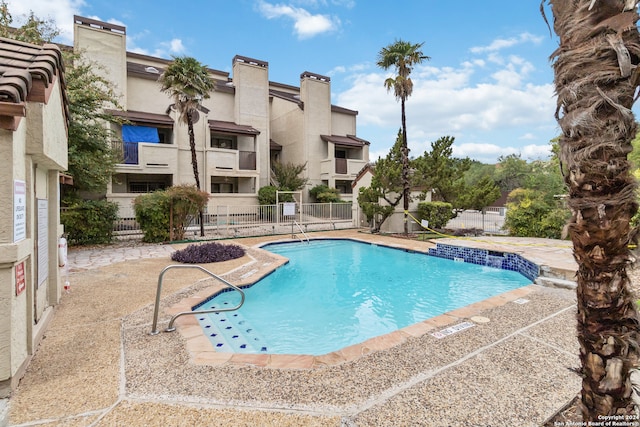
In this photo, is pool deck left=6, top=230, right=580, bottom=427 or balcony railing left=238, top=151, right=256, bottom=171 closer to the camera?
pool deck left=6, top=230, right=580, bottom=427

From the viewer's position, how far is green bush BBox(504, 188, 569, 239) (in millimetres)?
13133

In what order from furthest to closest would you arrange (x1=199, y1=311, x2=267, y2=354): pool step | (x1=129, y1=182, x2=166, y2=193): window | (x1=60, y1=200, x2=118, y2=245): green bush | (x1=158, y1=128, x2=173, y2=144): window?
(x1=158, y1=128, x2=173, y2=144): window → (x1=129, y1=182, x2=166, y2=193): window → (x1=60, y1=200, x2=118, y2=245): green bush → (x1=199, y1=311, x2=267, y2=354): pool step

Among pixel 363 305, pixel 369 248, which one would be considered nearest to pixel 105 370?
pixel 363 305

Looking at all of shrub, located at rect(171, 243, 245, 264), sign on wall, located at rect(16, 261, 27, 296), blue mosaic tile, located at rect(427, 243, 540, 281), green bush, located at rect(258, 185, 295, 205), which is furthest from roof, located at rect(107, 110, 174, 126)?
sign on wall, located at rect(16, 261, 27, 296)

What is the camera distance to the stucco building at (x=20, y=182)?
9.89 feet

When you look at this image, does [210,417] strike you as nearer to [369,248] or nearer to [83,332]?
[83,332]

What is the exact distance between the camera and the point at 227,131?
21016 millimetres

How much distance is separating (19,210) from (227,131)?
1876cm

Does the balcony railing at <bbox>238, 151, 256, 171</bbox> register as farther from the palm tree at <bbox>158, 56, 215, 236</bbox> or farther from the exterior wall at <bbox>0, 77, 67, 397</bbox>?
the exterior wall at <bbox>0, 77, 67, 397</bbox>

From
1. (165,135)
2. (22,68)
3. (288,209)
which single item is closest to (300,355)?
(22,68)

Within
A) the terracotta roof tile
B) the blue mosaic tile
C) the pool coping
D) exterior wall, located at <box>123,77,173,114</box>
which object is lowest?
the pool coping

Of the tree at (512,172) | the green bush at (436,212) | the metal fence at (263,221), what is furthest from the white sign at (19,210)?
the tree at (512,172)

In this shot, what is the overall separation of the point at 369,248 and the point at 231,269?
6.65m

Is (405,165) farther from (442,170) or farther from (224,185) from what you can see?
(224,185)
